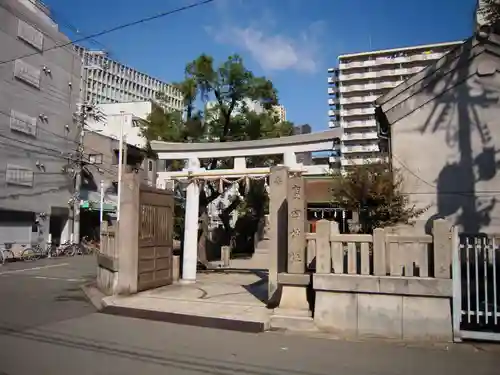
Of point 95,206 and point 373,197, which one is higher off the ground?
point 95,206

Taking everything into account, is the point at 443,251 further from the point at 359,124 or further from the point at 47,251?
the point at 359,124

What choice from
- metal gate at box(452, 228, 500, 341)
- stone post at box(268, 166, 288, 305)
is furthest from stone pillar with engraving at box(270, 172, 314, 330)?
metal gate at box(452, 228, 500, 341)

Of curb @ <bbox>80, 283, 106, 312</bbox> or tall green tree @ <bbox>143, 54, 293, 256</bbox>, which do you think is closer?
curb @ <bbox>80, 283, 106, 312</bbox>

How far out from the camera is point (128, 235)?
449 inches

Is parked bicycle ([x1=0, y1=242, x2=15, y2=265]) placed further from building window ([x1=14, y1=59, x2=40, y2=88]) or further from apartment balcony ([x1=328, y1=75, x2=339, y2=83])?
apartment balcony ([x1=328, y1=75, x2=339, y2=83])

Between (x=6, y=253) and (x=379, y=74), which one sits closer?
(x=6, y=253)

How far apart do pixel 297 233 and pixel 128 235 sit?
467 cm

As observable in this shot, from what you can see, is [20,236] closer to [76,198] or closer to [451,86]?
[76,198]

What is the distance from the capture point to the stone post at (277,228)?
1016 cm

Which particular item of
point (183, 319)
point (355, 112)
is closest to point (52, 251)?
point (183, 319)

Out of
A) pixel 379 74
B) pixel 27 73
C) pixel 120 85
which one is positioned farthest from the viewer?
pixel 379 74

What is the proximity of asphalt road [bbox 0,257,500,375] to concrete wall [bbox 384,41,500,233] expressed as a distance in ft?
17.5

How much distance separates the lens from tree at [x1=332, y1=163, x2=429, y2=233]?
10953 mm

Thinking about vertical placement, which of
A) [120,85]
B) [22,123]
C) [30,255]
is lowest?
[30,255]
